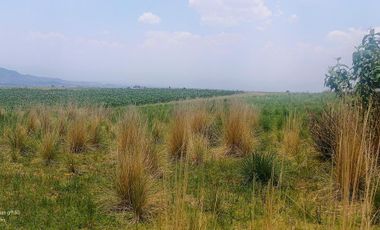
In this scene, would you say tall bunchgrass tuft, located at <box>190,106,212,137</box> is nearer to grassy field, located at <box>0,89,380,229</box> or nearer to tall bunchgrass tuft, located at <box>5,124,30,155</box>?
grassy field, located at <box>0,89,380,229</box>

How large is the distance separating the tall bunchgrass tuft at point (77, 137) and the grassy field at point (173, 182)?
2 cm

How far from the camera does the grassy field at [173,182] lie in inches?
182

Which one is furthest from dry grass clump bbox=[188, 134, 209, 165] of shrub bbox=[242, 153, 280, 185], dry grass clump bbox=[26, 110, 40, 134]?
dry grass clump bbox=[26, 110, 40, 134]

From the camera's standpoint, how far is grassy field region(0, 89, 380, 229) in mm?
4613

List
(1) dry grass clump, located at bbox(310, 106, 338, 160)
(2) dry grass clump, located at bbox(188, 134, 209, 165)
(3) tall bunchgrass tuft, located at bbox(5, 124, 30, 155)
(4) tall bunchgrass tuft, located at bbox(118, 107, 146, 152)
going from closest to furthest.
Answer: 1. (4) tall bunchgrass tuft, located at bbox(118, 107, 146, 152)
2. (1) dry grass clump, located at bbox(310, 106, 338, 160)
3. (2) dry grass clump, located at bbox(188, 134, 209, 165)
4. (3) tall bunchgrass tuft, located at bbox(5, 124, 30, 155)

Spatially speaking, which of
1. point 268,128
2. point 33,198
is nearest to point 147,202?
point 33,198

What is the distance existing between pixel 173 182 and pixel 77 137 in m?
3.55

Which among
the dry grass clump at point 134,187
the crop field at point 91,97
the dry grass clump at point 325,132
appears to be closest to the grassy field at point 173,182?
the dry grass clump at point 134,187

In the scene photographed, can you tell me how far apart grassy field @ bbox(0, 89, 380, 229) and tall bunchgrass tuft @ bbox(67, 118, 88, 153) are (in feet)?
0.07

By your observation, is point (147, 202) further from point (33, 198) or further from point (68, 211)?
point (33, 198)

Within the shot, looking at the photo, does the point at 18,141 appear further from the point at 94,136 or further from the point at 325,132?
the point at 325,132

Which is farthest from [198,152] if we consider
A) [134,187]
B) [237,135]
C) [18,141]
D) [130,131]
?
[18,141]

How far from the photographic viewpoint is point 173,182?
22.3ft

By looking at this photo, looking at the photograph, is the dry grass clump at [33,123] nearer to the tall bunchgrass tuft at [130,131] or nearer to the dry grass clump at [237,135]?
the tall bunchgrass tuft at [130,131]
